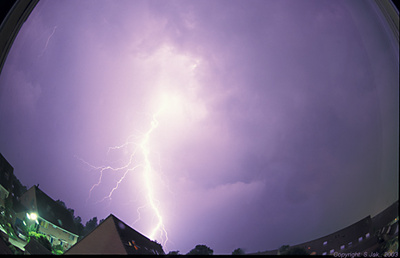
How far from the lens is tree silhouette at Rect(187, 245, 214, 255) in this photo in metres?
2.88

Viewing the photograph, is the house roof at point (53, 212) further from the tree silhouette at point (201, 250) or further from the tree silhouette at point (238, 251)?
the tree silhouette at point (238, 251)

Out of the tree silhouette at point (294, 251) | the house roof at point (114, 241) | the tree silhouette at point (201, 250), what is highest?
the house roof at point (114, 241)

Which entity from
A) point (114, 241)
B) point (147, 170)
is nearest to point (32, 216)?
point (114, 241)

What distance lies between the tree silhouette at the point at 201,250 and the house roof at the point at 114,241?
35 centimetres

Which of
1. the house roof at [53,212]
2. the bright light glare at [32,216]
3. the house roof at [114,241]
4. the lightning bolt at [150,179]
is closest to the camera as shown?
the house roof at [114,241]

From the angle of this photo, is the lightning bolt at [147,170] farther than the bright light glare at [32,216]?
No

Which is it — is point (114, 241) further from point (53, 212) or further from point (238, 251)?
point (238, 251)

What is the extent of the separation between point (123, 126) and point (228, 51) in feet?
5.19

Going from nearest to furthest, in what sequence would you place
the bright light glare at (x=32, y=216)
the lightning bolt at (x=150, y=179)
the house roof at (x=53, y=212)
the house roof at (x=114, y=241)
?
1. the house roof at (x=114, y=241)
2. the lightning bolt at (x=150, y=179)
3. the house roof at (x=53, y=212)
4. the bright light glare at (x=32, y=216)

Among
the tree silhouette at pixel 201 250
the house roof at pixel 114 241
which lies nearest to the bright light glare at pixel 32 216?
the house roof at pixel 114 241

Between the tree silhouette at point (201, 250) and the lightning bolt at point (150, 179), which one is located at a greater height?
the lightning bolt at point (150, 179)

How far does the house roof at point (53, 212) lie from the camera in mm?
3201

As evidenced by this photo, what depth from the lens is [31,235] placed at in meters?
3.43

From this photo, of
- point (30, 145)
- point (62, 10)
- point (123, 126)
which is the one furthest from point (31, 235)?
point (62, 10)
